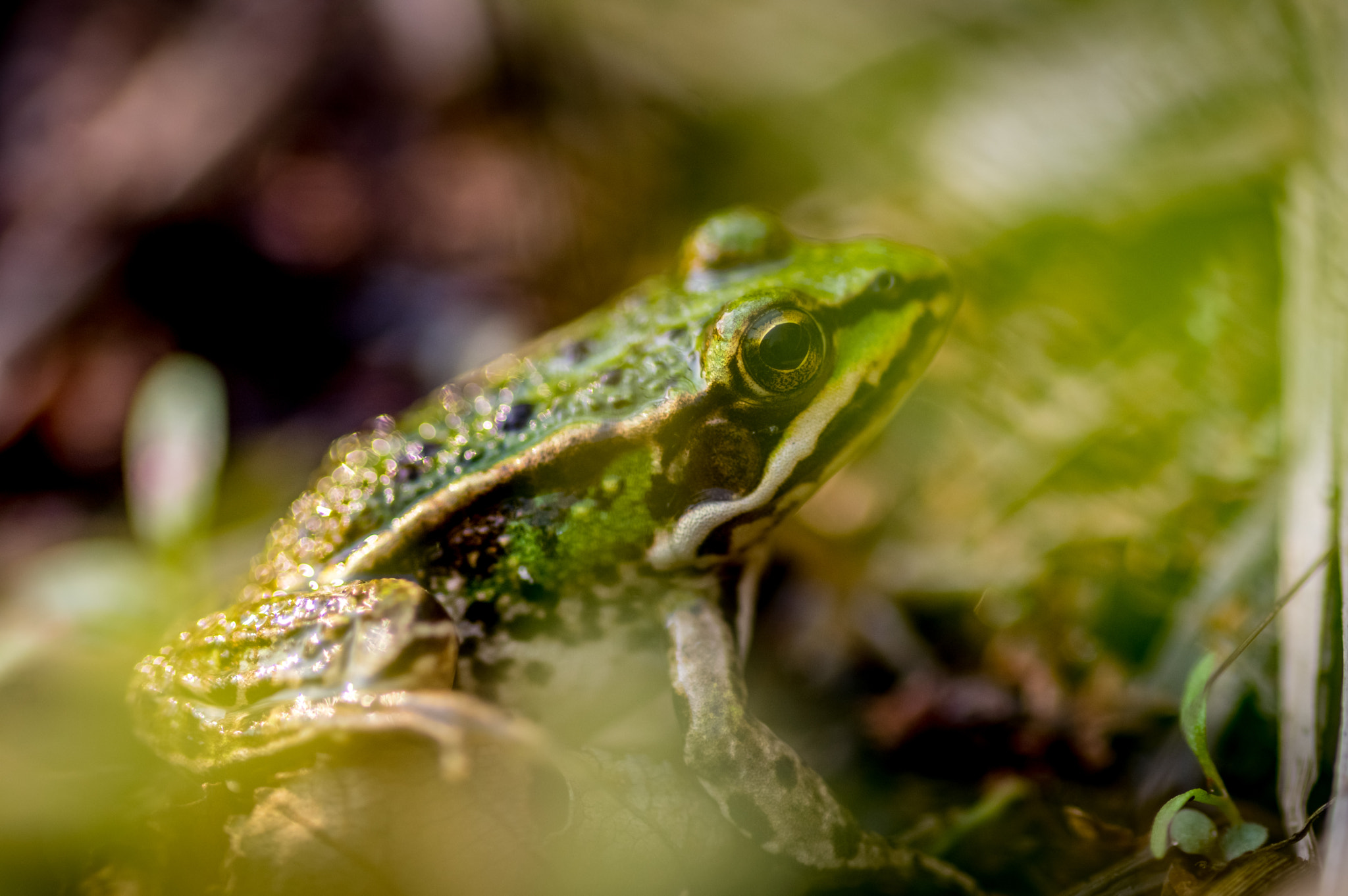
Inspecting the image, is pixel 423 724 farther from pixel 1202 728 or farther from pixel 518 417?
pixel 1202 728

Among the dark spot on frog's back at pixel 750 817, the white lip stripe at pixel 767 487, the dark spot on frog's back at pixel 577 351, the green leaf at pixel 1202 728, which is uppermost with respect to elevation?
the dark spot on frog's back at pixel 577 351

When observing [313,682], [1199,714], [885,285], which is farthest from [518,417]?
[1199,714]

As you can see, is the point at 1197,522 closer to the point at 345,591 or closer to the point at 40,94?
the point at 345,591

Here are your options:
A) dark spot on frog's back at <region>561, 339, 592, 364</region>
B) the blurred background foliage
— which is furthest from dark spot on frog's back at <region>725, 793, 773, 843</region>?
dark spot on frog's back at <region>561, 339, 592, 364</region>

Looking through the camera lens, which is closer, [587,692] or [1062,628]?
[587,692]

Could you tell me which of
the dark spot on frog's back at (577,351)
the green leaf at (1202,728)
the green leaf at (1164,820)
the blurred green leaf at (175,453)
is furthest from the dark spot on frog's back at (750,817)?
the blurred green leaf at (175,453)

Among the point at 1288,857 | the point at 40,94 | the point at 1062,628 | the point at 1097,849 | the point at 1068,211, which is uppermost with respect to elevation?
the point at 40,94

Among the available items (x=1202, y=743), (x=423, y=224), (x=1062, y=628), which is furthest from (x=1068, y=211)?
(x=423, y=224)

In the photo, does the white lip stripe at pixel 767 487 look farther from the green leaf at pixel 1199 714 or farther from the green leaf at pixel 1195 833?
the green leaf at pixel 1195 833
